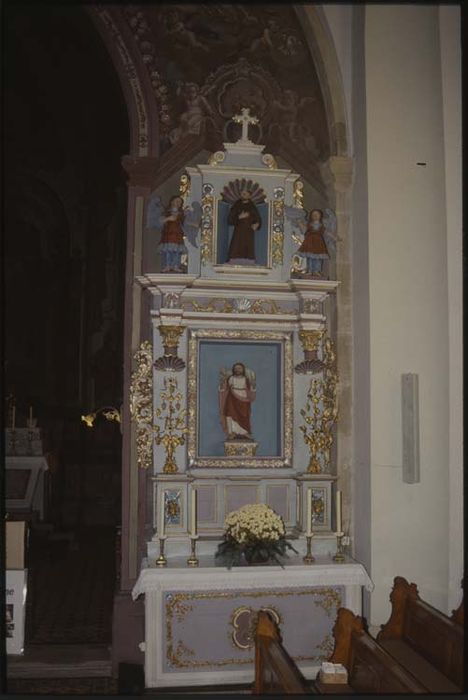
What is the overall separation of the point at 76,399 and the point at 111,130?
15.1ft

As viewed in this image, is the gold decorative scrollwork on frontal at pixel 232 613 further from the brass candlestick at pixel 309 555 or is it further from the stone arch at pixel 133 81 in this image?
the stone arch at pixel 133 81

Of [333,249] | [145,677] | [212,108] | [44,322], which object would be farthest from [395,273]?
[44,322]

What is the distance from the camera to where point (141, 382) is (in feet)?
21.9

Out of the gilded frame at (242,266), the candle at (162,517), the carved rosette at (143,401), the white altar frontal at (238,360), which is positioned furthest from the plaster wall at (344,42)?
the candle at (162,517)

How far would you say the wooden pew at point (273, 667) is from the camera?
3.83 meters

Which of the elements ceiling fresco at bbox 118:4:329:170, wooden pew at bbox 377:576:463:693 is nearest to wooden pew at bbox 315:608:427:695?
wooden pew at bbox 377:576:463:693

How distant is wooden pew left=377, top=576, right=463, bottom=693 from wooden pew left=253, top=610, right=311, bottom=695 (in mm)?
786

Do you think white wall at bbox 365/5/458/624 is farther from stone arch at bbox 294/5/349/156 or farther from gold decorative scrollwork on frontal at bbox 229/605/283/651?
gold decorative scrollwork on frontal at bbox 229/605/283/651

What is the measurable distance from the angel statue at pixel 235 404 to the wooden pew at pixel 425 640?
1.87 meters

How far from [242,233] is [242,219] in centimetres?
12

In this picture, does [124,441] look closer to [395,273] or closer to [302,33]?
[395,273]

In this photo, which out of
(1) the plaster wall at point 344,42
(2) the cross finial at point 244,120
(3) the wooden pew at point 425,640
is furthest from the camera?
(1) the plaster wall at point 344,42

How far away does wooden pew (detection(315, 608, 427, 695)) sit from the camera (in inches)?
150

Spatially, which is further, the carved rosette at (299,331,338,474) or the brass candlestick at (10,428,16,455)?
the brass candlestick at (10,428,16,455)
